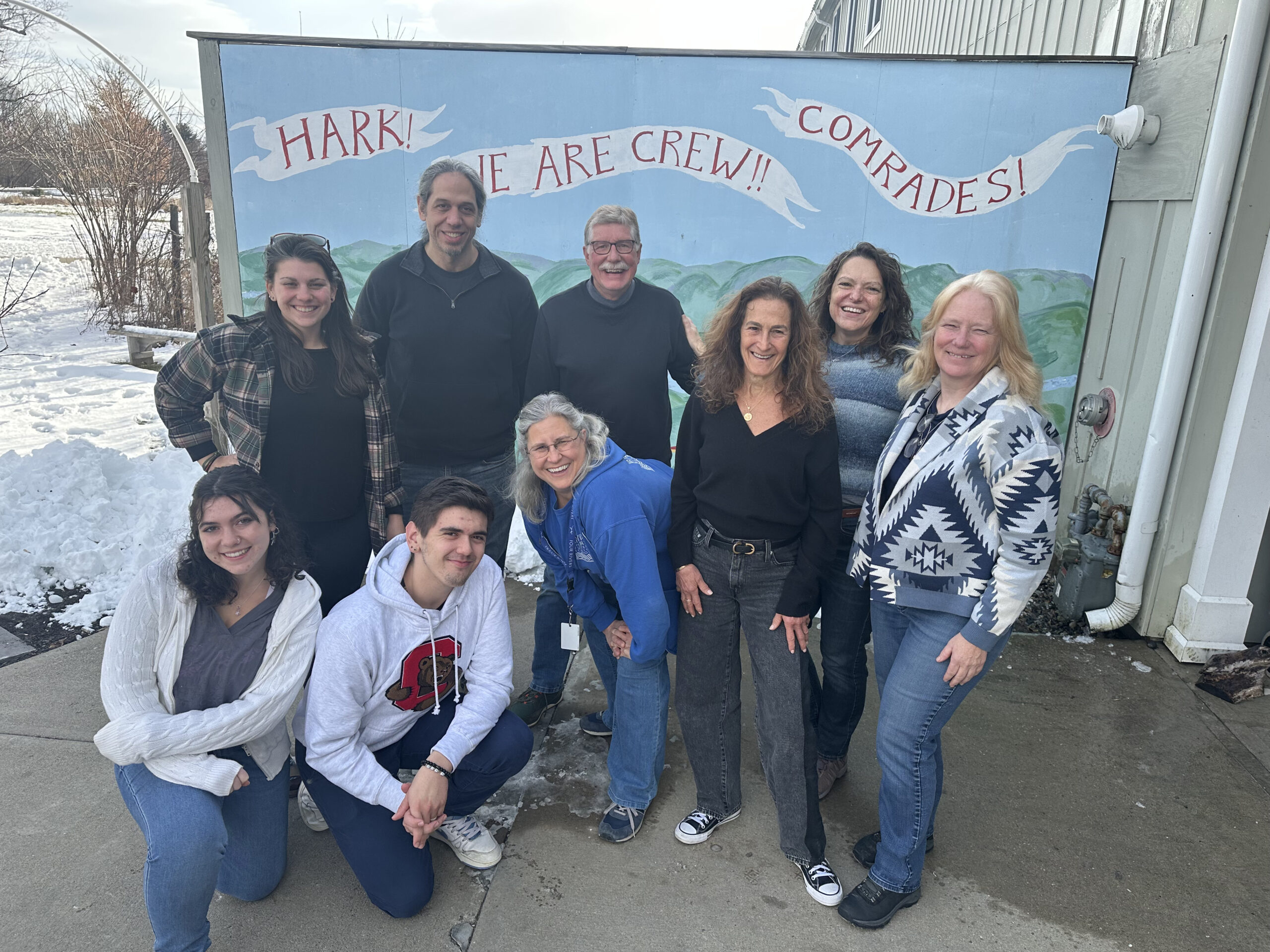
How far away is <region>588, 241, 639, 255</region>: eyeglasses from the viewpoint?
9.52ft

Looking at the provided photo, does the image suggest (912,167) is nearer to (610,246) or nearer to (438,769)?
(610,246)

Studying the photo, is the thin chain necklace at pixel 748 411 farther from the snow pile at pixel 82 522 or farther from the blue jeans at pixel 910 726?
the snow pile at pixel 82 522

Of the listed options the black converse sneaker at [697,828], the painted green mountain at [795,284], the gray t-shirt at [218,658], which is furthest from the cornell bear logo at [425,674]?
the painted green mountain at [795,284]

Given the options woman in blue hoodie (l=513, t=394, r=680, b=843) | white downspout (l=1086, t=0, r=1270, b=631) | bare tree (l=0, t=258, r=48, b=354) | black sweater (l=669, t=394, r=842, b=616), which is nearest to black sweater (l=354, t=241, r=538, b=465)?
woman in blue hoodie (l=513, t=394, r=680, b=843)

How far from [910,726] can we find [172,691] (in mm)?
1953

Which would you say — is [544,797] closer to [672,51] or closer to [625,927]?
[625,927]

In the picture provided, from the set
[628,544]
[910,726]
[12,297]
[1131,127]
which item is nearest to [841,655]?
[910,726]

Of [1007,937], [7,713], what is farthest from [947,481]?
[7,713]

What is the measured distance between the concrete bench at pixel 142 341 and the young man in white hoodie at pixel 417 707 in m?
6.54

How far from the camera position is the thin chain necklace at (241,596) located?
231 centimetres

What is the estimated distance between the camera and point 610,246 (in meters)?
2.90

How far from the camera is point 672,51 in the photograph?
13.9 feet

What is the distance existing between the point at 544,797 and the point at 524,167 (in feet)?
10.5

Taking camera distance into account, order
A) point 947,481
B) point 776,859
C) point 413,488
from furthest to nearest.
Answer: point 413,488 → point 776,859 → point 947,481
